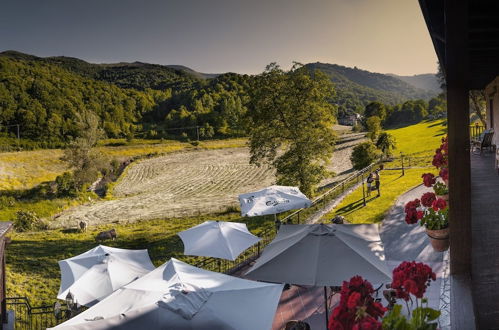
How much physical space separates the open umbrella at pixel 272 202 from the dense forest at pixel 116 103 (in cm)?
5866

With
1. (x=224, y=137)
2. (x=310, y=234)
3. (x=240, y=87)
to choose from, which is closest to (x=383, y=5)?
(x=310, y=234)

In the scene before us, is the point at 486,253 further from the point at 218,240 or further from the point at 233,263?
the point at 233,263

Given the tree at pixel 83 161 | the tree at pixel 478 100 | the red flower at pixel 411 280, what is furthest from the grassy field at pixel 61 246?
the tree at pixel 83 161

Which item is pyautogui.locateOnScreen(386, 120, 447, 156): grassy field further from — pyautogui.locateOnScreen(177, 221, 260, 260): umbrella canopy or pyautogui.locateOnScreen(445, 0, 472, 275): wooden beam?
pyautogui.locateOnScreen(445, 0, 472, 275): wooden beam

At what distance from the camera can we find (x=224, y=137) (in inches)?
3415

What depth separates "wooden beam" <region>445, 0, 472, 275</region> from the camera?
12.7 feet

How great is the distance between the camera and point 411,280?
280 cm

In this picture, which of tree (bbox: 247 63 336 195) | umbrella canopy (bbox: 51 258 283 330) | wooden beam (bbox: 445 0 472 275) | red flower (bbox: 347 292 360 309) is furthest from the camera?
tree (bbox: 247 63 336 195)

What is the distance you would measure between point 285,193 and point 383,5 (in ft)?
20.2

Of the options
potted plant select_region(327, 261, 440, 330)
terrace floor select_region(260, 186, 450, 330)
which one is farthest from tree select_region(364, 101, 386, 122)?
potted plant select_region(327, 261, 440, 330)

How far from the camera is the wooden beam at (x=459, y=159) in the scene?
12.7ft

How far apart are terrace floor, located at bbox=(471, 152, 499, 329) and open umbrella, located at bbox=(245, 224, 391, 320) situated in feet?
3.80

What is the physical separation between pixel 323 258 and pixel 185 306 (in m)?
2.16

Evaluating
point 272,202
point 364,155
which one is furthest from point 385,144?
point 272,202
